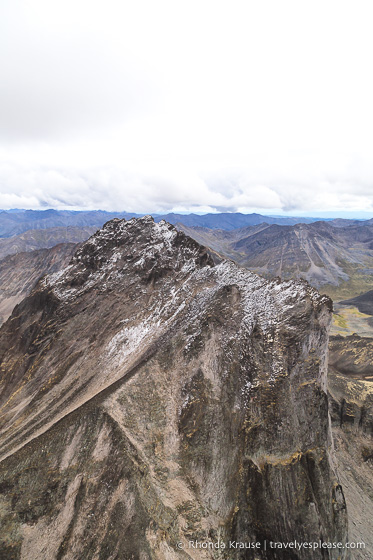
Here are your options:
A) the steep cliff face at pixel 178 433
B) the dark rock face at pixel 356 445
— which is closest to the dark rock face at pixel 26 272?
the steep cliff face at pixel 178 433

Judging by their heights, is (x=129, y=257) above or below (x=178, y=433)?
above

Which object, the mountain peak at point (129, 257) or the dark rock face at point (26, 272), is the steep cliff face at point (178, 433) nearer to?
the mountain peak at point (129, 257)

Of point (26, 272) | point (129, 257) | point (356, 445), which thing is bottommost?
point (26, 272)

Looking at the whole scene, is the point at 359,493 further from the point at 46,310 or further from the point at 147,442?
the point at 46,310

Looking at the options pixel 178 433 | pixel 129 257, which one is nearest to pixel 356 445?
pixel 178 433

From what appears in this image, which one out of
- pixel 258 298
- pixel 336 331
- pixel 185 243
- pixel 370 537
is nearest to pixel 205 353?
pixel 258 298

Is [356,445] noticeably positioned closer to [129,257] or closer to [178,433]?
[178,433]

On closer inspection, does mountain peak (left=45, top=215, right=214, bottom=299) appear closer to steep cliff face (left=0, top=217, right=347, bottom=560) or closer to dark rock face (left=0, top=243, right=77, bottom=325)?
steep cliff face (left=0, top=217, right=347, bottom=560)

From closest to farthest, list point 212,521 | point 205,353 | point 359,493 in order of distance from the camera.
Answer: point 212,521 → point 205,353 → point 359,493

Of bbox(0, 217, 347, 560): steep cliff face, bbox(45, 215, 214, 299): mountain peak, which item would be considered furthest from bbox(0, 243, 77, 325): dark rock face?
bbox(0, 217, 347, 560): steep cliff face
